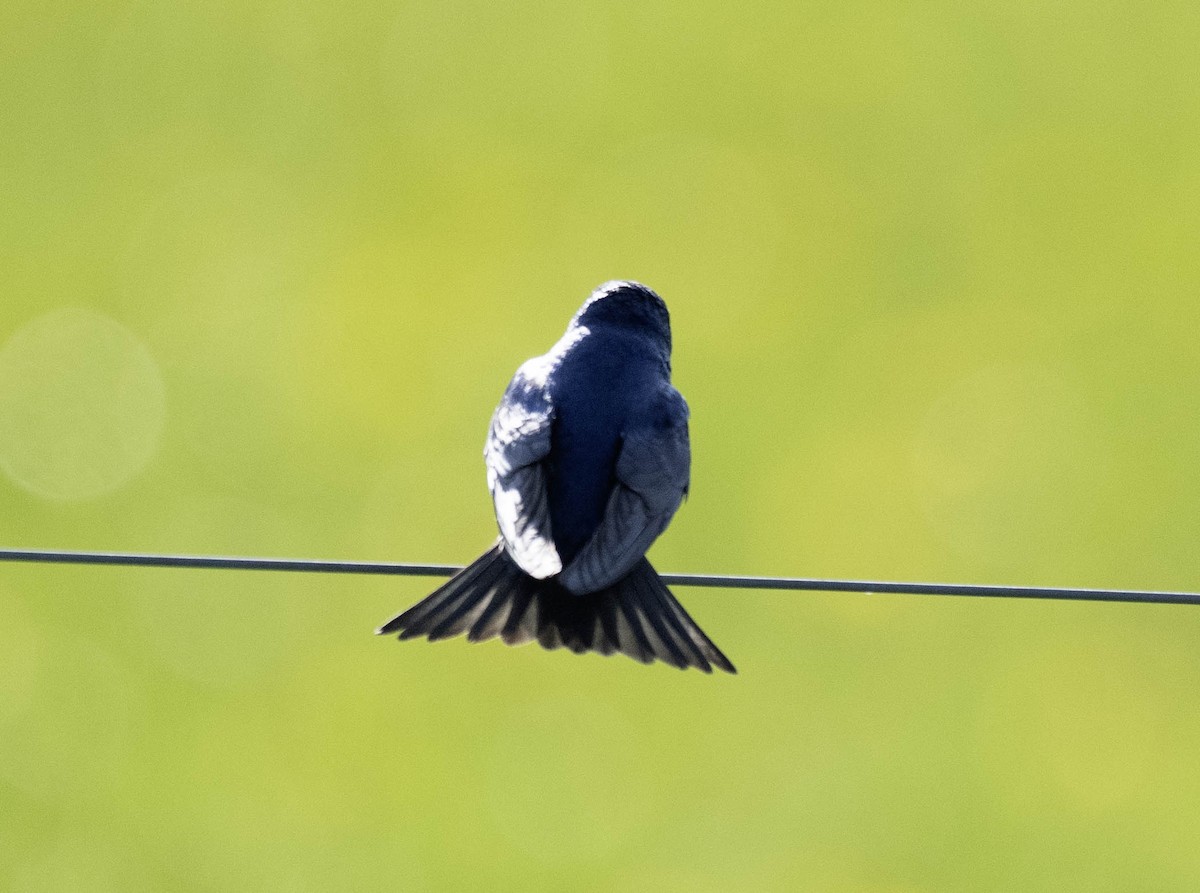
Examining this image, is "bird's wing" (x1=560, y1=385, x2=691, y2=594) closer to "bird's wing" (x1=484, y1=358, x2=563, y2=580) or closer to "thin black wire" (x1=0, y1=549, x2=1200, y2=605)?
"bird's wing" (x1=484, y1=358, x2=563, y2=580)

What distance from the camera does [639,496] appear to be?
3959 mm

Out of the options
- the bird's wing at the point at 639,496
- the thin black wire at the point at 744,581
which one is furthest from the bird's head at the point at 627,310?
the thin black wire at the point at 744,581

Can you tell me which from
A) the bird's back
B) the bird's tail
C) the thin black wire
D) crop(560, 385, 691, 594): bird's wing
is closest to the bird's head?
the bird's back

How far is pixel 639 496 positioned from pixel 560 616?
13.0 inches

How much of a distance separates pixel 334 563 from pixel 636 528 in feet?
2.85

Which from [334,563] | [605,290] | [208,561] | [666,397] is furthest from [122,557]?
[605,290]

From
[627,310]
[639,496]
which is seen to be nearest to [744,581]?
[639,496]

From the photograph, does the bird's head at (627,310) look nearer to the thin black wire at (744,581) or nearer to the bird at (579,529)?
the bird at (579,529)

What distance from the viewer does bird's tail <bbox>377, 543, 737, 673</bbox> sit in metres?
3.87

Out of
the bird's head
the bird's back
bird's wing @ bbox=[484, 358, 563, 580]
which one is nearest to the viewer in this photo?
bird's wing @ bbox=[484, 358, 563, 580]

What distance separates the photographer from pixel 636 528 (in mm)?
3873

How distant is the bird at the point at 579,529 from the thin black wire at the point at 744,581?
509 millimetres

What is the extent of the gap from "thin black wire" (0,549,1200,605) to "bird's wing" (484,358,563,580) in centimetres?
45

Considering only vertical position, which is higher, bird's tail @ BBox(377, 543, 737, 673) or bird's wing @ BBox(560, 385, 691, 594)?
bird's wing @ BBox(560, 385, 691, 594)
